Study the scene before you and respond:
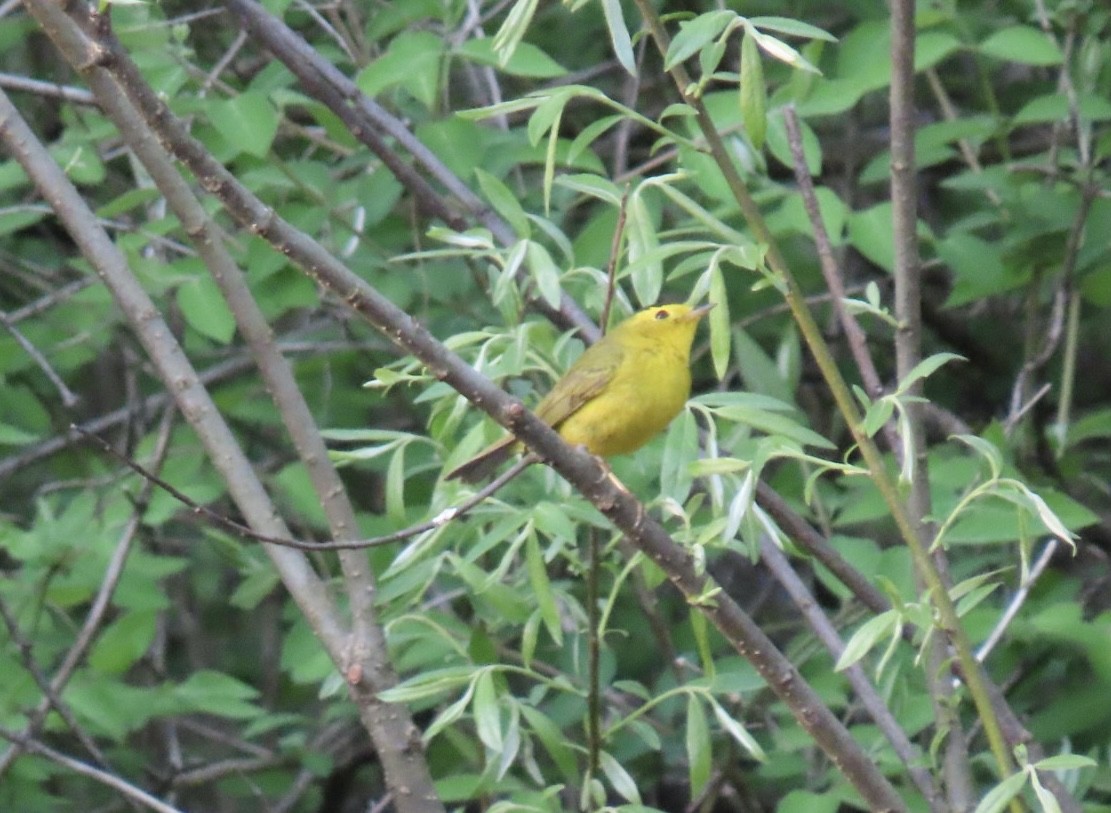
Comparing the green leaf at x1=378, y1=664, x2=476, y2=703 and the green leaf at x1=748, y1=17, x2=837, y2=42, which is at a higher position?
the green leaf at x1=748, y1=17, x2=837, y2=42

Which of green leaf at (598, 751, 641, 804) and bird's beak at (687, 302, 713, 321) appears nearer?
green leaf at (598, 751, 641, 804)

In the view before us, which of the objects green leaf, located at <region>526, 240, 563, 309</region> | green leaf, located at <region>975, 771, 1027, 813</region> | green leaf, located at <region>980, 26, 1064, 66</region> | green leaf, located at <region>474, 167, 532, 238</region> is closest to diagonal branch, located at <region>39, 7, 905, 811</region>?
green leaf, located at <region>975, 771, 1027, 813</region>

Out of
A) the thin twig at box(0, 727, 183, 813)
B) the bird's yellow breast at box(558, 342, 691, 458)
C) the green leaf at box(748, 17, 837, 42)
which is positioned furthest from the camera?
the bird's yellow breast at box(558, 342, 691, 458)

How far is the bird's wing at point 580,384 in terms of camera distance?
316 cm

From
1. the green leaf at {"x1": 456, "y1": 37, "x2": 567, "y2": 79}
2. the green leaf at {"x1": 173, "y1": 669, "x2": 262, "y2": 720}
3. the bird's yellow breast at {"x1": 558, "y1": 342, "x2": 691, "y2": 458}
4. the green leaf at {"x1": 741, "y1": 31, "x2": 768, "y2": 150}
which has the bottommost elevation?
the green leaf at {"x1": 173, "y1": 669, "x2": 262, "y2": 720}

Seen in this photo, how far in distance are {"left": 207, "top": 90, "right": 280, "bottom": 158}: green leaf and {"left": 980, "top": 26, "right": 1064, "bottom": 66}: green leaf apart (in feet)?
5.74

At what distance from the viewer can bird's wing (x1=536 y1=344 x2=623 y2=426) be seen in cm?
316

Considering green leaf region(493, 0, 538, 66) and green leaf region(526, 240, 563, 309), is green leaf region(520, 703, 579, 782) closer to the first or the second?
green leaf region(526, 240, 563, 309)

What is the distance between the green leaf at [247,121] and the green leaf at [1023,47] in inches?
68.9

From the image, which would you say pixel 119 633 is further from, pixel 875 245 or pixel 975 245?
pixel 975 245

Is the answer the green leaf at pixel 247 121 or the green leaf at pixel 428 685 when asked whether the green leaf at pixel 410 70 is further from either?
the green leaf at pixel 428 685

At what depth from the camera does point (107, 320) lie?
4570 millimetres

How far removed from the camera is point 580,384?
323 cm

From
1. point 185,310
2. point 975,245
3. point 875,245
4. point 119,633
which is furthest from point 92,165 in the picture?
point 975,245
